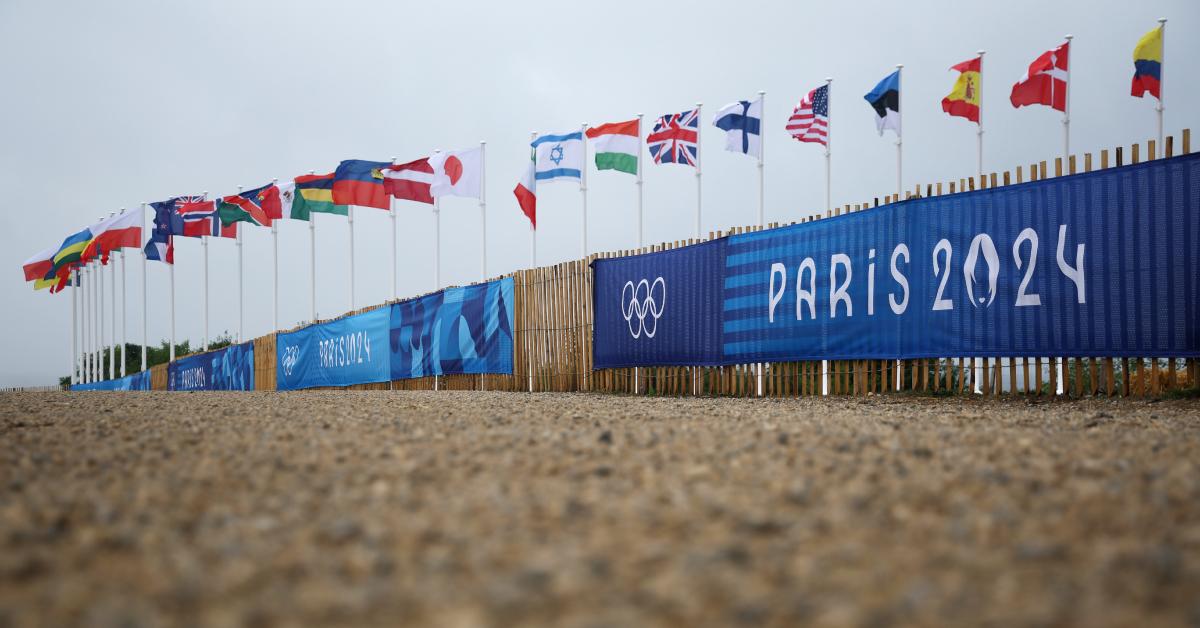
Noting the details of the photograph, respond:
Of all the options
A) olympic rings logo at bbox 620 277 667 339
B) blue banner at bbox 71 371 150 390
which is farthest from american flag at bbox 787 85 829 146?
blue banner at bbox 71 371 150 390

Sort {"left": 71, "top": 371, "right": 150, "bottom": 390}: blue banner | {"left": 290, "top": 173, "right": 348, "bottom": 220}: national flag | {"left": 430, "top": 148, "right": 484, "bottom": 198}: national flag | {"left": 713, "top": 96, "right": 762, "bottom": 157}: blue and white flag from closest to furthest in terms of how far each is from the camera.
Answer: {"left": 713, "top": 96, "right": 762, "bottom": 157}: blue and white flag
{"left": 430, "top": 148, "right": 484, "bottom": 198}: national flag
{"left": 290, "top": 173, "right": 348, "bottom": 220}: national flag
{"left": 71, "top": 371, "right": 150, "bottom": 390}: blue banner

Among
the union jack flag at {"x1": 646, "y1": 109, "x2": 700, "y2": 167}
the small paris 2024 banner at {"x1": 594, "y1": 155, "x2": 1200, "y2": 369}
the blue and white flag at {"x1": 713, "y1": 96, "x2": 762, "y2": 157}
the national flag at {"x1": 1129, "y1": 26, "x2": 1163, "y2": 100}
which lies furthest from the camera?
the union jack flag at {"x1": 646, "y1": 109, "x2": 700, "y2": 167}

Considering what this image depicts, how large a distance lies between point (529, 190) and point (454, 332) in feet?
10.3

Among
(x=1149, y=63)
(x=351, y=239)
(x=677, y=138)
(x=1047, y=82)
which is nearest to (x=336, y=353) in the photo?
(x=351, y=239)

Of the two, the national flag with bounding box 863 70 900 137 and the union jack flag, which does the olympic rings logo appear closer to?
the union jack flag

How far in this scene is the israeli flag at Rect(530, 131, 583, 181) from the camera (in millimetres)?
17531

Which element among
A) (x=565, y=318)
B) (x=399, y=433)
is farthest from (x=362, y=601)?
(x=565, y=318)

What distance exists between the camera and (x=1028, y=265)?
31.0 feet

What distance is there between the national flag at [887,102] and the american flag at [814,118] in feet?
2.39

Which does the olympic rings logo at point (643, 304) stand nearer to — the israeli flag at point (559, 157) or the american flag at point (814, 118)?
the american flag at point (814, 118)

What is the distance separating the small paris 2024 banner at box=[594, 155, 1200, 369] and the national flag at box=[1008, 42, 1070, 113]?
11.6 feet

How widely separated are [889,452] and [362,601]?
9.33 feet

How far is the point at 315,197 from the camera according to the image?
24.2 m

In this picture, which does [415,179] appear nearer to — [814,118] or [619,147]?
[619,147]
